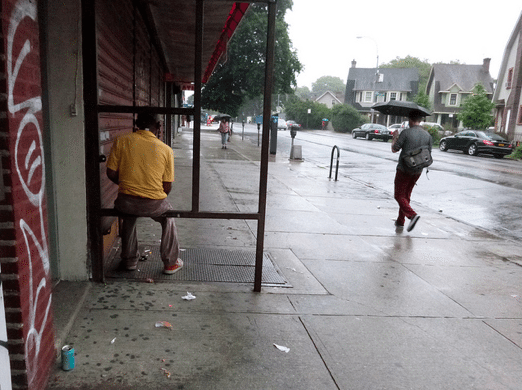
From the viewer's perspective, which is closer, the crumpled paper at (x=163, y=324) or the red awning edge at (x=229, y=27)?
the crumpled paper at (x=163, y=324)

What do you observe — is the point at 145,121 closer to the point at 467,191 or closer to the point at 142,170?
the point at 142,170

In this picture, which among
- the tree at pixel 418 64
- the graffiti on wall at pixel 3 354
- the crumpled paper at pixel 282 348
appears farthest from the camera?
the tree at pixel 418 64

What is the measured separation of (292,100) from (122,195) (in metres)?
74.0

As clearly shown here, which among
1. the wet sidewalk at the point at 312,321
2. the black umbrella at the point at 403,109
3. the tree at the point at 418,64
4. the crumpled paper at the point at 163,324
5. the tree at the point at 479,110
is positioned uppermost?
the tree at the point at 418,64

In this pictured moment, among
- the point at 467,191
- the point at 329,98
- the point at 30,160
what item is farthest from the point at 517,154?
the point at 329,98

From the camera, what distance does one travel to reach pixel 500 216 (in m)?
9.47

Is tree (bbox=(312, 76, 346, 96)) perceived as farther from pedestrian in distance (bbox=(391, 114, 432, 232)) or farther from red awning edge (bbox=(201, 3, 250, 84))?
pedestrian in distance (bbox=(391, 114, 432, 232))

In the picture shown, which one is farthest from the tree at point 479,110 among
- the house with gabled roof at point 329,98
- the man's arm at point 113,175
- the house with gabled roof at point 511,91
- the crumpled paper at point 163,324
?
the house with gabled roof at point 329,98

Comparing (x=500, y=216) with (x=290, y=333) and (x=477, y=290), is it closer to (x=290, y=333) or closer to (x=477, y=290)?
(x=477, y=290)

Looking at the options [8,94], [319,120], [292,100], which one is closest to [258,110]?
[292,100]

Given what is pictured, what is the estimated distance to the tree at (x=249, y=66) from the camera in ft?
116

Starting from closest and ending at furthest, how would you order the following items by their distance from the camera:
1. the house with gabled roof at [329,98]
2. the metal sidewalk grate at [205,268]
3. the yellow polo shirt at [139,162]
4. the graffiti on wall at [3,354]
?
the graffiti on wall at [3,354] < the yellow polo shirt at [139,162] < the metal sidewalk grate at [205,268] < the house with gabled roof at [329,98]

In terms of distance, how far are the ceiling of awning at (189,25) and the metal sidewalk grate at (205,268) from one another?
267cm

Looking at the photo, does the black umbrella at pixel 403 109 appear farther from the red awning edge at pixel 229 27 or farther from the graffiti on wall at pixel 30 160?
the graffiti on wall at pixel 30 160
